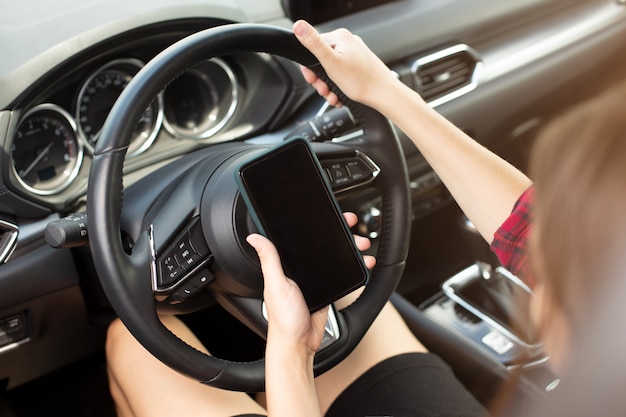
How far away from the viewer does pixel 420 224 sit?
207 centimetres

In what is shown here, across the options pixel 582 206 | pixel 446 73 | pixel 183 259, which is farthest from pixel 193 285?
pixel 446 73

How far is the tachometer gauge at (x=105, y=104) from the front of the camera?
1309mm

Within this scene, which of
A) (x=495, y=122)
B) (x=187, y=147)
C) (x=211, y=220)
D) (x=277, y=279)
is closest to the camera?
(x=277, y=279)

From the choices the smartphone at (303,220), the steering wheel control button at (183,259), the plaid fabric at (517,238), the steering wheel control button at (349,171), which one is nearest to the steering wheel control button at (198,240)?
the steering wheel control button at (183,259)

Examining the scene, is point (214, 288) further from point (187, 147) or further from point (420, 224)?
point (420, 224)

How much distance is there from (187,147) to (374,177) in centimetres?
43

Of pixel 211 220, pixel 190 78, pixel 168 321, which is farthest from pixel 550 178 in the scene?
pixel 190 78

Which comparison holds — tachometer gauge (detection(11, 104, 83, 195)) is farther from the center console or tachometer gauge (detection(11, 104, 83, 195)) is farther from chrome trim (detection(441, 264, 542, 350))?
chrome trim (detection(441, 264, 542, 350))

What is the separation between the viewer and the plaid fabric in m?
1.08

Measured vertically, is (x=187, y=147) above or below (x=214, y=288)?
above

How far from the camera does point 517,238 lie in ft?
3.59

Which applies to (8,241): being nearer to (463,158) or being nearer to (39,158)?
(39,158)

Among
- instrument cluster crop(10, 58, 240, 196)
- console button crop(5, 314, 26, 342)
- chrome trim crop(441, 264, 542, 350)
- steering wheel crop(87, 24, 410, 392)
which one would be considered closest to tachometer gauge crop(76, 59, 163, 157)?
Answer: instrument cluster crop(10, 58, 240, 196)

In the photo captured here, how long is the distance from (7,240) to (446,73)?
1.08 metres
